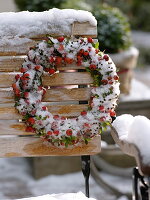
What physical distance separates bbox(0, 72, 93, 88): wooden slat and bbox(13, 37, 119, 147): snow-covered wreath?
43 millimetres

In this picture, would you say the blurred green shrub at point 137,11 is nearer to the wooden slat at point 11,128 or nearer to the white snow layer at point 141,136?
the wooden slat at point 11,128

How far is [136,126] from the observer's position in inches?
88.8

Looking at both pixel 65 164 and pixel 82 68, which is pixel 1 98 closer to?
pixel 82 68

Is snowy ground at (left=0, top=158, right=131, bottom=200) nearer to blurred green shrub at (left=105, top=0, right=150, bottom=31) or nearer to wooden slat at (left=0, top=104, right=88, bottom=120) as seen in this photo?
wooden slat at (left=0, top=104, right=88, bottom=120)

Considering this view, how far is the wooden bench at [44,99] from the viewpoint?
2.87m

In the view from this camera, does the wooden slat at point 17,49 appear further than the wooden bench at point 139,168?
Yes

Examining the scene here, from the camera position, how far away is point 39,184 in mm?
4797

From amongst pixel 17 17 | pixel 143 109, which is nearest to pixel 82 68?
pixel 17 17

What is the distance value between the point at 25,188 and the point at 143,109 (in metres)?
1.51

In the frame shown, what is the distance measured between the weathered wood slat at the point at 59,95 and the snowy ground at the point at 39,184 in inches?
68.1

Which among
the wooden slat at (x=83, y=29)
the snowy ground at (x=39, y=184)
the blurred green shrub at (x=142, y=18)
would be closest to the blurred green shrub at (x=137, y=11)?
the blurred green shrub at (x=142, y=18)

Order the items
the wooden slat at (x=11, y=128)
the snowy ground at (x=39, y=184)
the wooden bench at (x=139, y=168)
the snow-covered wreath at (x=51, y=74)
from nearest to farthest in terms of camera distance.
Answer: the wooden bench at (x=139, y=168), the snow-covered wreath at (x=51, y=74), the wooden slat at (x=11, y=128), the snowy ground at (x=39, y=184)

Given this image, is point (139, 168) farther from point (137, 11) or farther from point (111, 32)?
Result: point (137, 11)

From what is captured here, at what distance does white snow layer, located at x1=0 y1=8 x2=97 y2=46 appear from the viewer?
112 inches
